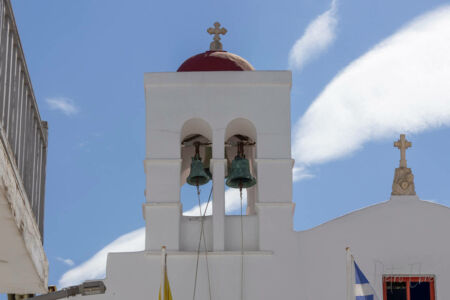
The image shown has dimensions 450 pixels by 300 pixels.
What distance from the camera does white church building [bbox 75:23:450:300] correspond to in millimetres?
17250

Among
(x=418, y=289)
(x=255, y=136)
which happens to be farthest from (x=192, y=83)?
(x=418, y=289)

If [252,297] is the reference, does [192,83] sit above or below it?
above

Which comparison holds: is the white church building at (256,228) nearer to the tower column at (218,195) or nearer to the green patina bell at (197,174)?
the tower column at (218,195)

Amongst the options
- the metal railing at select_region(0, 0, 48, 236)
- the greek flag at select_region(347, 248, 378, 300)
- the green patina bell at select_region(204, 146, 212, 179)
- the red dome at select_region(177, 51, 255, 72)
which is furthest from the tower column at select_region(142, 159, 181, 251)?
the metal railing at select_region(0, 0, 48, 236)

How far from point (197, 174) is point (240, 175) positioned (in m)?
0.72

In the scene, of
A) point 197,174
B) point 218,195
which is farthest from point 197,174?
point 218,195

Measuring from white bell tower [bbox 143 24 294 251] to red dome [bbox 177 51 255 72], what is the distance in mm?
127

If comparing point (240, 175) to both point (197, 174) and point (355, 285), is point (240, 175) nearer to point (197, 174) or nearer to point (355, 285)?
point (197, 174)

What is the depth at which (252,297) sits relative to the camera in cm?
1708

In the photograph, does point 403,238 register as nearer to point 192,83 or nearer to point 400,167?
point 400,167

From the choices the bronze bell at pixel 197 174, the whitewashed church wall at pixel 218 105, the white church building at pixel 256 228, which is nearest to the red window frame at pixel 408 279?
the white church building at pixel 256 228

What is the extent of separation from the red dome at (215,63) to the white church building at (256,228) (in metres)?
0.37

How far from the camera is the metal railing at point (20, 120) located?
6.79m

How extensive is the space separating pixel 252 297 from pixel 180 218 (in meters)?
1.80
